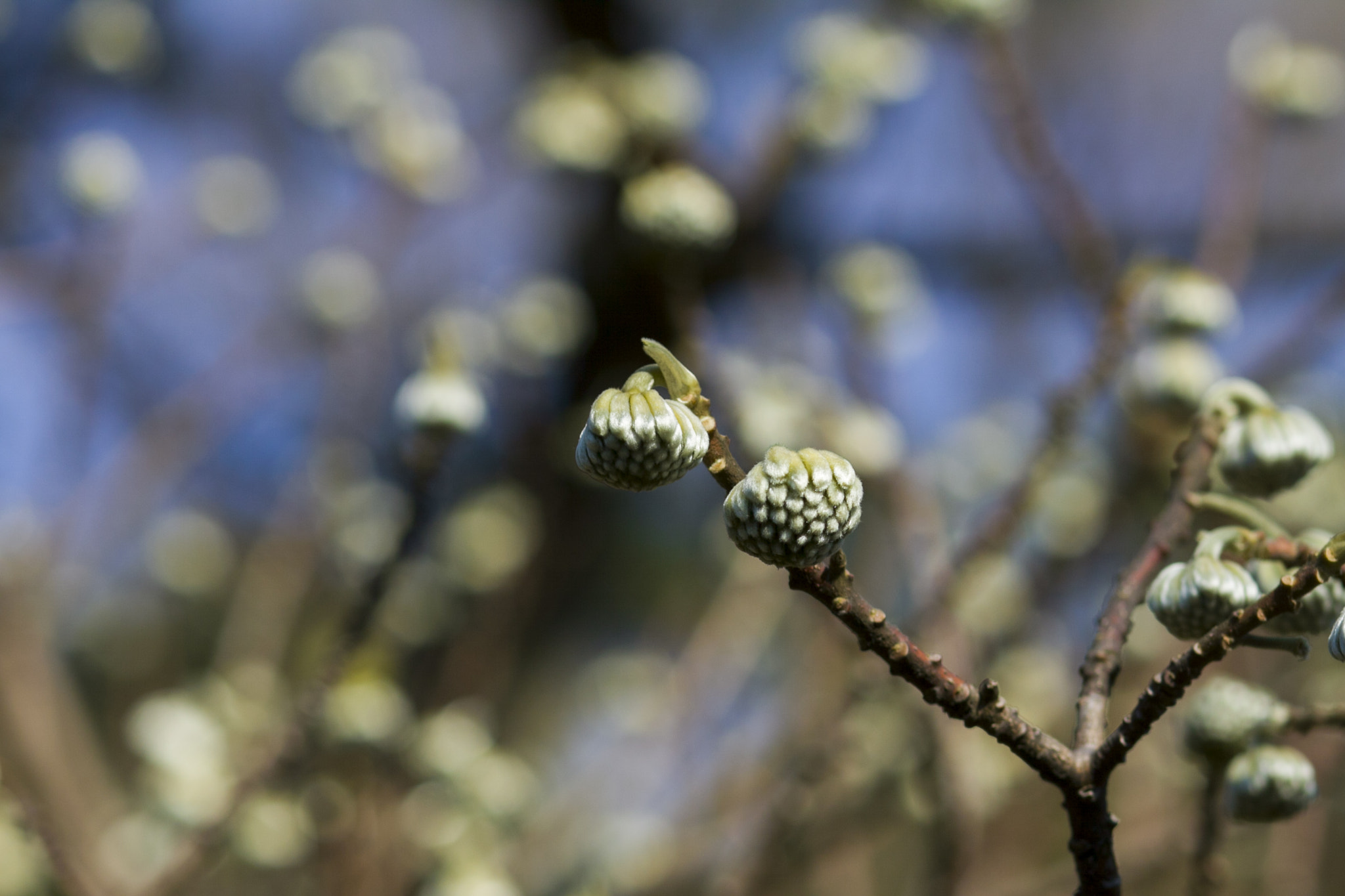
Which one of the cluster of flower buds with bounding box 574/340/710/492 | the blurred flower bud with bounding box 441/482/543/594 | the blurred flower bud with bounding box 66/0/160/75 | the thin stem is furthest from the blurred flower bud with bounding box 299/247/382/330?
the thin stem

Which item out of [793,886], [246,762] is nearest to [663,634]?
[793,886]

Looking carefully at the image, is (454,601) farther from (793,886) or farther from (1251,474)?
(1251,474)

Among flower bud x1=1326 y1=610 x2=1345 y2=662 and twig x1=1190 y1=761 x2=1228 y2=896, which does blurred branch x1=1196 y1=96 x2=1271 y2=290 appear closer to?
twig x1=1190 y1=761 x2=1228 y2=896

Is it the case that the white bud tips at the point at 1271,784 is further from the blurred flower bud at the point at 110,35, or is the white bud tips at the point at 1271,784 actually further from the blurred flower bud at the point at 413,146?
the blurred flower bud at the point at 110,35

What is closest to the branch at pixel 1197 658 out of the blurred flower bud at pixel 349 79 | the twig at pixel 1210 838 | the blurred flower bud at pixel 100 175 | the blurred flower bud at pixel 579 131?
the twig at pixel 1210 838

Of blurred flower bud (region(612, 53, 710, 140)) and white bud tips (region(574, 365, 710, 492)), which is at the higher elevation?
white bud tips (region(574, 365, 710, 492))
